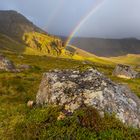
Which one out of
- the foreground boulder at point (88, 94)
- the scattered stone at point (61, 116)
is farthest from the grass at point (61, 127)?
the foreground boulder at point (88, 94)

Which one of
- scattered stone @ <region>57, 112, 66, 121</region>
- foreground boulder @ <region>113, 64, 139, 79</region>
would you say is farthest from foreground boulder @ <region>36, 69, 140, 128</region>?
foreground boulder @ <region>113, 64, 139, 79</region>

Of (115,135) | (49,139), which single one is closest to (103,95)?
(115,135)

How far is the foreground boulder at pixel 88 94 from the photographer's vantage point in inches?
665

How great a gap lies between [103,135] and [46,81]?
Result: 626 cm

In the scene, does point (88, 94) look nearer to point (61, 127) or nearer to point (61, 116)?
point (61, 116)

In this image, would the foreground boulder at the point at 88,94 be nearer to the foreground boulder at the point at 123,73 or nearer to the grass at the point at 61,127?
the grass at the point at 61,127

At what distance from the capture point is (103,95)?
17.5 meters

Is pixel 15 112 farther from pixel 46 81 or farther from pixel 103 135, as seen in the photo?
pixel 103 135

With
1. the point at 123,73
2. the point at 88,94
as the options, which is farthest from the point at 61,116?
the point at 123,73

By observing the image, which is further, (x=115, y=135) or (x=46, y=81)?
(x=46, y=81)

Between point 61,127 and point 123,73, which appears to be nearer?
point 61,127

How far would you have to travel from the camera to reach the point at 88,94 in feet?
57.1

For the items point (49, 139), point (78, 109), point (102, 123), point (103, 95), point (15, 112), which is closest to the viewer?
point (49, 139)

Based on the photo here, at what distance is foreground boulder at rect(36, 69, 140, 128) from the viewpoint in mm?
16891
